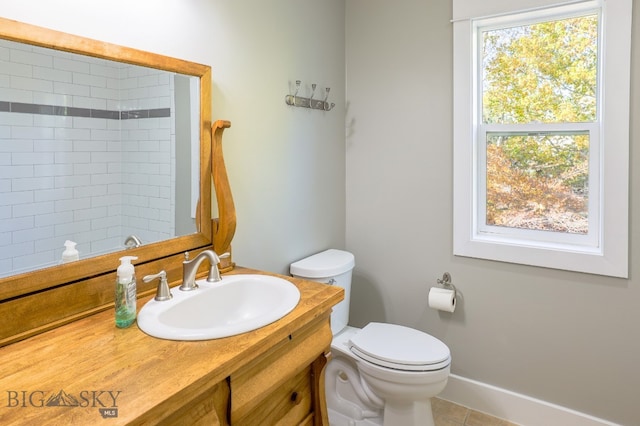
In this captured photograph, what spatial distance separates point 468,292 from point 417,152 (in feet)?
2.62

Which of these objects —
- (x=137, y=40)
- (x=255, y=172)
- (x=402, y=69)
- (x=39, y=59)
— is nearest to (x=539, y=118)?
(x=402, y=69)

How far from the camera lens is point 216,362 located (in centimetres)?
89

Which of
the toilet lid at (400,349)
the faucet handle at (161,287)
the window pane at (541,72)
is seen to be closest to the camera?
the faucet handle at (161,287)

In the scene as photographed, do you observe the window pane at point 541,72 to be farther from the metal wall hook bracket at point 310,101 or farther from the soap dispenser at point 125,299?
the soap dispenser at point 125,299

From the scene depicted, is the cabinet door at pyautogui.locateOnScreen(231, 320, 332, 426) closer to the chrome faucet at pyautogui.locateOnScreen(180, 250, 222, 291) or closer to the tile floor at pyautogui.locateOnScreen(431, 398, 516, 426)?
the chrome faucet at pyautogui.locateOnScreen(180, 250, 222, 291)

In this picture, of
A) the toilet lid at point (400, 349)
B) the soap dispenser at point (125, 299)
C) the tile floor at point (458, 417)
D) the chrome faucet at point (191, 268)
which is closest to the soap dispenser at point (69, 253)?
the soap dispenser at point (125, 299)

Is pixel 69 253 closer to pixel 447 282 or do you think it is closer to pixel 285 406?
pixel 285 406

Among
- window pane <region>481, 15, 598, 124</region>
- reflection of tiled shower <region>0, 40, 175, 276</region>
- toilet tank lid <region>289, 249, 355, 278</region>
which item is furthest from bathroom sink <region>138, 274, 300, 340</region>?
window pane <region>481, 15, 598, 124</region>

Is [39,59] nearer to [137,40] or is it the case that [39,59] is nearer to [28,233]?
[137,40]

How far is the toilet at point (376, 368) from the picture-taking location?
1.66 m

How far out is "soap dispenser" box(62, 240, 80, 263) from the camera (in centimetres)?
113

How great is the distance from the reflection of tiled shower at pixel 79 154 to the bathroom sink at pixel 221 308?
251 mm

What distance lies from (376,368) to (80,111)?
140 centimetres

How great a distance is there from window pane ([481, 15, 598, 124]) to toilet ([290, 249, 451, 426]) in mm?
1146
